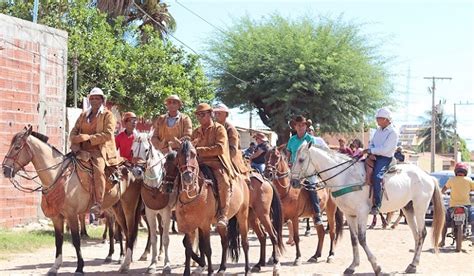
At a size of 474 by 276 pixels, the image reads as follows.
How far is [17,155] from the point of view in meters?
11.4

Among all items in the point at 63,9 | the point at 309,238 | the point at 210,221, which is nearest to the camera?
the point at 210,221

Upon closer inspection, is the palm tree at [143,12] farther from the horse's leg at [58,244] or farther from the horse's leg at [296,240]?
the horse's leg at [58,244]

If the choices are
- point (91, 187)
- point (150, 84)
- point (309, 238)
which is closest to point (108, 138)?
point (91, 187)

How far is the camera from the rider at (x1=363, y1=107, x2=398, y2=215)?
479 inches

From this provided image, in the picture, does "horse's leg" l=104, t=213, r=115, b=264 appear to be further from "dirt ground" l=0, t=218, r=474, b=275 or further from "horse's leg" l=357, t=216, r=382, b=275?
"horse's leg" l=357, t=216, r=382, b=275

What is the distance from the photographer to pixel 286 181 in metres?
14.1

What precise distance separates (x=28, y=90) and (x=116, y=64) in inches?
324

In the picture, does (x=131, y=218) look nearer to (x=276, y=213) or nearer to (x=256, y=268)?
(x=256, y=268)

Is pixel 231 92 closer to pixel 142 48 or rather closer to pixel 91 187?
pixel 142 48

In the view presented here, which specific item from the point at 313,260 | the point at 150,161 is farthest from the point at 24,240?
the point at 313,260

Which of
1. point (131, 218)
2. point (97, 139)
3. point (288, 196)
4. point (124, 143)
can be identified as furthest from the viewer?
point (288, 196)

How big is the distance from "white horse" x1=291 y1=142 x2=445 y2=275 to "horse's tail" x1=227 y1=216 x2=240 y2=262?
52.9 inches

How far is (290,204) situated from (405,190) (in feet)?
7.56

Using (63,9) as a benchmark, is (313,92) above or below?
below
